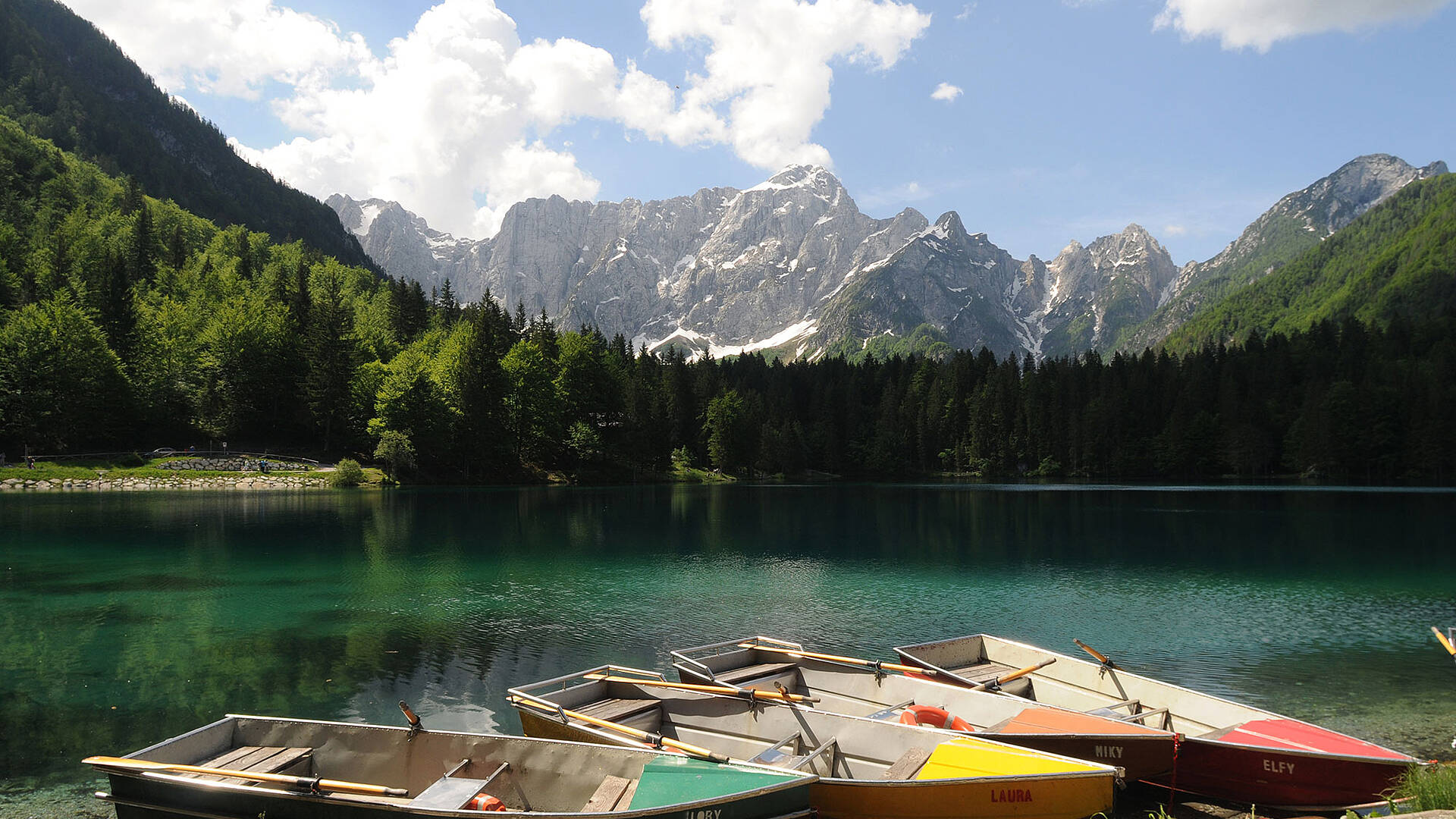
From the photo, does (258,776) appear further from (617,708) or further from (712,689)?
(712,689)

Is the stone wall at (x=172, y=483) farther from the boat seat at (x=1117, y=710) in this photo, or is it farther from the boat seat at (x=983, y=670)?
the boat seat at (x=1117, y=710)

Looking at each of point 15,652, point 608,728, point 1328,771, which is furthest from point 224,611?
point 1328,771

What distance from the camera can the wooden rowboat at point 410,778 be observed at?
970cm

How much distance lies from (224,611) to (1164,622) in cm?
3551

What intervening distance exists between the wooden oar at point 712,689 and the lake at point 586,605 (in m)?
3.92

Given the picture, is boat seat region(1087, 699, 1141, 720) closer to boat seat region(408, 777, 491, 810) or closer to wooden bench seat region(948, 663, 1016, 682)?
wooden bench seat region(948, 663, 1016, 682)

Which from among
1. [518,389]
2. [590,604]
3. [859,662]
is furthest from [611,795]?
[518,389]

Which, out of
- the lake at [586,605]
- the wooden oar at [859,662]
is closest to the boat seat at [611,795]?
the wooden oar at [859,662]

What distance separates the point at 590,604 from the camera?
1262 inches

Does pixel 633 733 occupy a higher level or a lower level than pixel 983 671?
higher

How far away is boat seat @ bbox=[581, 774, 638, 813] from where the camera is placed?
395 inches

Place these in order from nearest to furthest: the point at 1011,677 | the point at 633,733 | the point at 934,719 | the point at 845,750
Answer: the point at 633,733 → the point at 845,750 → the point at 934,719 → the point at 1011,677

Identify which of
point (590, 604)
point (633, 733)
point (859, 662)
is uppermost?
point (633, 733)

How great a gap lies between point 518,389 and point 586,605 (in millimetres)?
87962
